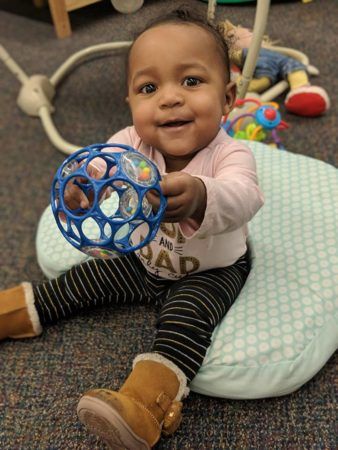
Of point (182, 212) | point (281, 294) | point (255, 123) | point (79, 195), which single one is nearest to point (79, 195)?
point (79, 195)

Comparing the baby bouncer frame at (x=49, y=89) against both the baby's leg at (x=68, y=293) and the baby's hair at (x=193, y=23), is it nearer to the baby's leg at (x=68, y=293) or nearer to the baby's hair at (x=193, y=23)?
the baby's hair at (x=193, y=23)

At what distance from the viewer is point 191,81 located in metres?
0.66

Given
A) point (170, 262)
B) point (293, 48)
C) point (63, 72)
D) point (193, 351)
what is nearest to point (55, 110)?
point (63, 72)

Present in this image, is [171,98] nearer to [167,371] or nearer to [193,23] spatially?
[193,23]

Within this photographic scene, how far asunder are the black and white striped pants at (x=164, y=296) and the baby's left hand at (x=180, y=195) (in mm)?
218

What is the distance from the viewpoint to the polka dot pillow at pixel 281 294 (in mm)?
718

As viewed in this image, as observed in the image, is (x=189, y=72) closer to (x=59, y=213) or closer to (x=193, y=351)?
(x=59, y=213)

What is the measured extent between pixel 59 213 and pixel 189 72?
26 cm

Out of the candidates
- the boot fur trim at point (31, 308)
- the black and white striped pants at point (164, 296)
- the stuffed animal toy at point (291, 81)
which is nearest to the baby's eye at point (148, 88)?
the black and white striped pants at point (164, 296)

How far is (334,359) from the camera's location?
2.60ft

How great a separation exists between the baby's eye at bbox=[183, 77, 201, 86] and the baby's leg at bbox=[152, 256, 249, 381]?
11.3 inches

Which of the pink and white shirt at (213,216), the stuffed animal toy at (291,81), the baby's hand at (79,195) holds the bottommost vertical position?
the stuffed animal toy at (291,81)

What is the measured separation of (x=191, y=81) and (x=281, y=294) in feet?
1.19

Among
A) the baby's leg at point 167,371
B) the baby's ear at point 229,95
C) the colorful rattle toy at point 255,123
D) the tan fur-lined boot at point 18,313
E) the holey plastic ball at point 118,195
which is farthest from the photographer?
the colorful rattle toy at point 255,123
